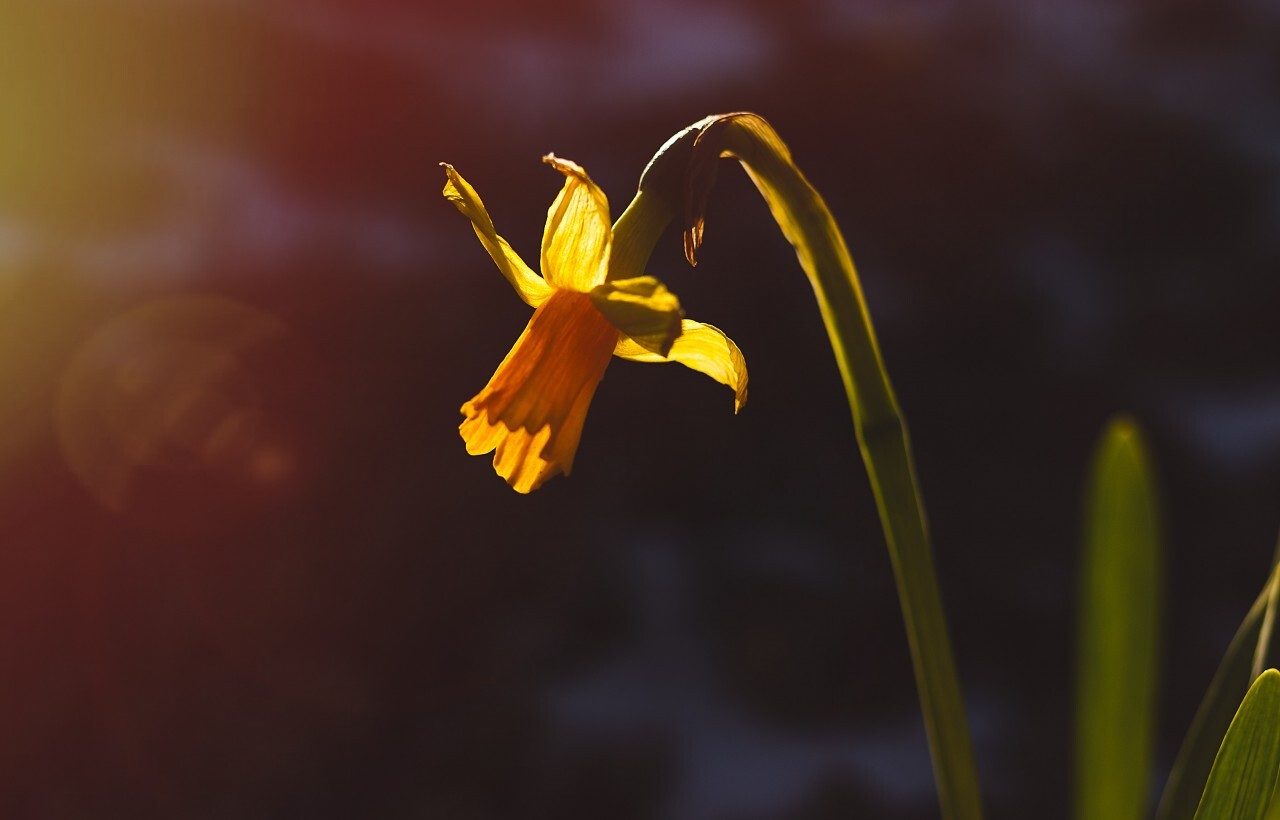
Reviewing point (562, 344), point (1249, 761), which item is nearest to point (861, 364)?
point (562, 344)

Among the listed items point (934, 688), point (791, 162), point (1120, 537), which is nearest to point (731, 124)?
point (791, 162)

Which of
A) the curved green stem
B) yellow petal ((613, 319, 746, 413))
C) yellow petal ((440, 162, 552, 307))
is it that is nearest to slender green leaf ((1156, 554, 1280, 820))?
the curved green stem

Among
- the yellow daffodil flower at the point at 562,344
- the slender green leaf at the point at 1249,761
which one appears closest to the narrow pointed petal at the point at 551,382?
the yellow daffodil flower at the point at 562,344

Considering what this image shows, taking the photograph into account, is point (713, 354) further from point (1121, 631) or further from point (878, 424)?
point (1121, 631)

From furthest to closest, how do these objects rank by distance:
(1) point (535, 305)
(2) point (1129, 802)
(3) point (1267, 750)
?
(2) point (1129, 802) → (1) point (535, 305) → (3) point (1267, 750)

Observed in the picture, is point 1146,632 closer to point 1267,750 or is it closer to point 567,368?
point 1267,750

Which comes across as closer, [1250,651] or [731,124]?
[731,124]

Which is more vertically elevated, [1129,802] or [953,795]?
[953,795]

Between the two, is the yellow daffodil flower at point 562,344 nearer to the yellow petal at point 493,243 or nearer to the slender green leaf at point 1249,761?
the yellow petal at point 493,243
